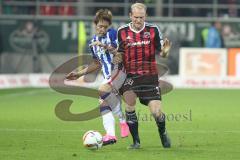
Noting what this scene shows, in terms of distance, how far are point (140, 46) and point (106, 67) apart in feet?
4.24

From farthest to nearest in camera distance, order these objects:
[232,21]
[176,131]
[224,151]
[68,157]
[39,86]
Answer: [232,21] → [39,86] → [176,131] → [224,151] → [68,157]

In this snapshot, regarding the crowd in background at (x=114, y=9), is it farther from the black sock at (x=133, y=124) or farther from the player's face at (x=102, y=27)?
the black sock at (x=133, y=124)

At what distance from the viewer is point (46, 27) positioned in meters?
30.1

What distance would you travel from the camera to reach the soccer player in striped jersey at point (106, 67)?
1213 centimetres

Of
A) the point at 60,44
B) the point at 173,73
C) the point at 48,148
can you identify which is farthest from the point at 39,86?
the point at 48,148

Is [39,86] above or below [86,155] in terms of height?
below

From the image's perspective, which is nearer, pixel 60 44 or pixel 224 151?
pixel 224 151

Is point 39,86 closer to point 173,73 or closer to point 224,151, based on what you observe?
point 173,73

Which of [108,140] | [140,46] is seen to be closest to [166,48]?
[140,46]

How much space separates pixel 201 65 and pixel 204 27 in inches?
94.4

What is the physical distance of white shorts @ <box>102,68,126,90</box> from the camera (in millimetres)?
12933

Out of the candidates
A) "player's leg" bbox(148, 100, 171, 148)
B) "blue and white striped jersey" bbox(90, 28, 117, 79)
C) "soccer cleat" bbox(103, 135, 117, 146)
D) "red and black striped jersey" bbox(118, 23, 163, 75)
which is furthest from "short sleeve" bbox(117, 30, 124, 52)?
"soccer cleat" bbox(103, 135, 117, 146)

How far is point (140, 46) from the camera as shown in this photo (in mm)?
11781

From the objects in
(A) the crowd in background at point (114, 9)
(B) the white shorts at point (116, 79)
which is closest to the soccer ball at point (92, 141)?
(B) the white shorts at point (116, 79)
